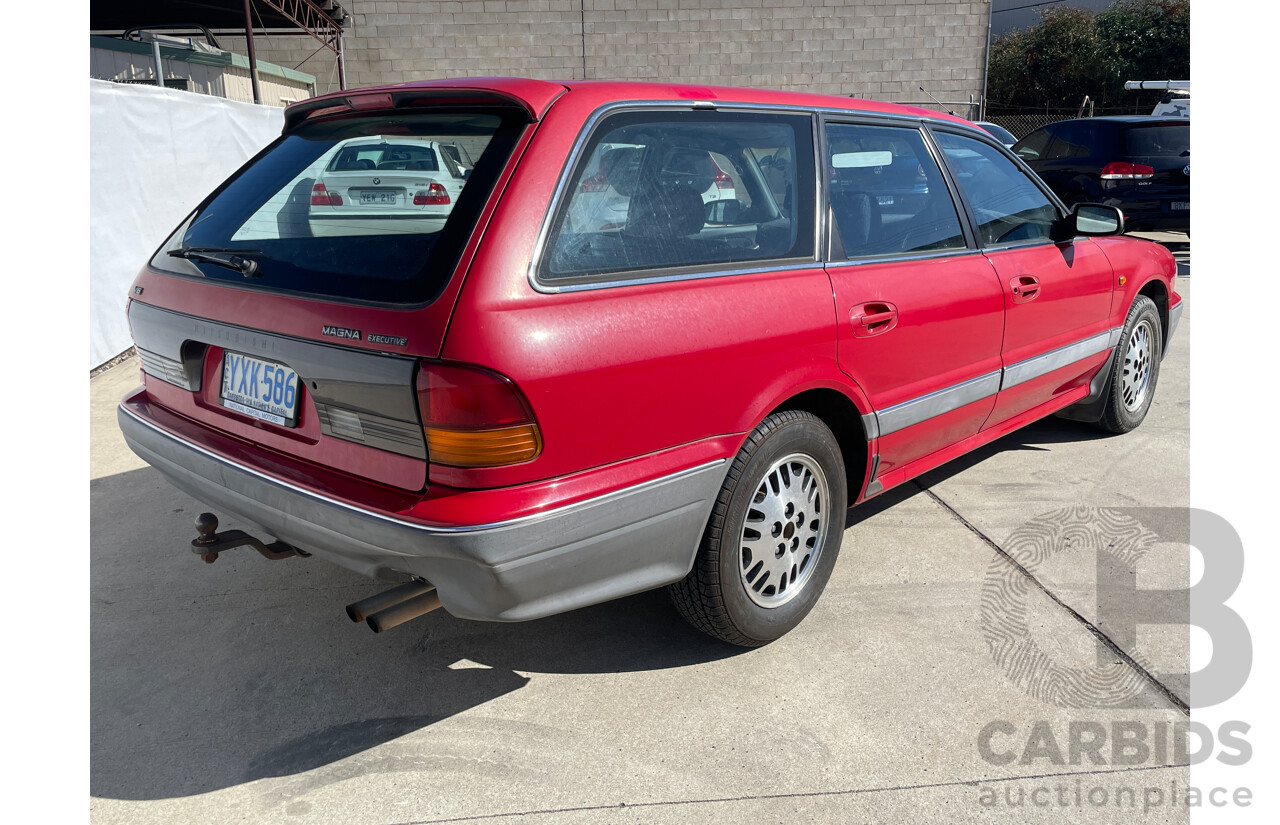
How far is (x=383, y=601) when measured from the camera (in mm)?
2363

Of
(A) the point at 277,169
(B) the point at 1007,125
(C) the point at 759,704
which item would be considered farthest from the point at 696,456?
(B) the point at 1007,125

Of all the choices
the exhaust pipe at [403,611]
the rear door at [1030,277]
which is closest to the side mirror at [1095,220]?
the rear door at [1030,277]

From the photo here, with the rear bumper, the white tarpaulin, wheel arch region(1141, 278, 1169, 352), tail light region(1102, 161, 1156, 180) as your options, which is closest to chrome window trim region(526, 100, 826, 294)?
the rear bumper

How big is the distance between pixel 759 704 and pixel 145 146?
6.53 m

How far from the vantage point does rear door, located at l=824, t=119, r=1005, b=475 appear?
2.99 metres

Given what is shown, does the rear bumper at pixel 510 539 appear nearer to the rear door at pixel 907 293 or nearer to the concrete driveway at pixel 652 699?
the concrete driveway at pixel 652 699

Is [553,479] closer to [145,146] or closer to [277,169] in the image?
[277,169]

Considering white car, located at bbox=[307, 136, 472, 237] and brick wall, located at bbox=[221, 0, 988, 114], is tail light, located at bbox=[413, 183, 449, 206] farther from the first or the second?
brick wall, located at bbox=[221, 0, 988, 114]

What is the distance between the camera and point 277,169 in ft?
9.53

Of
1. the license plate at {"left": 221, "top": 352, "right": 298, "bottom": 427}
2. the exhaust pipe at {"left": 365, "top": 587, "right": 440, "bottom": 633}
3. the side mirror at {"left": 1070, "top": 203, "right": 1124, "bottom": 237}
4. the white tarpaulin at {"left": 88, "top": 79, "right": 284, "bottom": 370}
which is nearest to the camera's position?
the exhaust pipe at {"left": 365, "top": 587, "right": 440, "bottom": 633}

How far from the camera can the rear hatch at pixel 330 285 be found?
7.15 feet

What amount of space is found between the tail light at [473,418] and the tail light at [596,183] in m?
0.61

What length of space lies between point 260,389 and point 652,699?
4.68ft

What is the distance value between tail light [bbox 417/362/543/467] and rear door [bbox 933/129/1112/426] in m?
2.30
